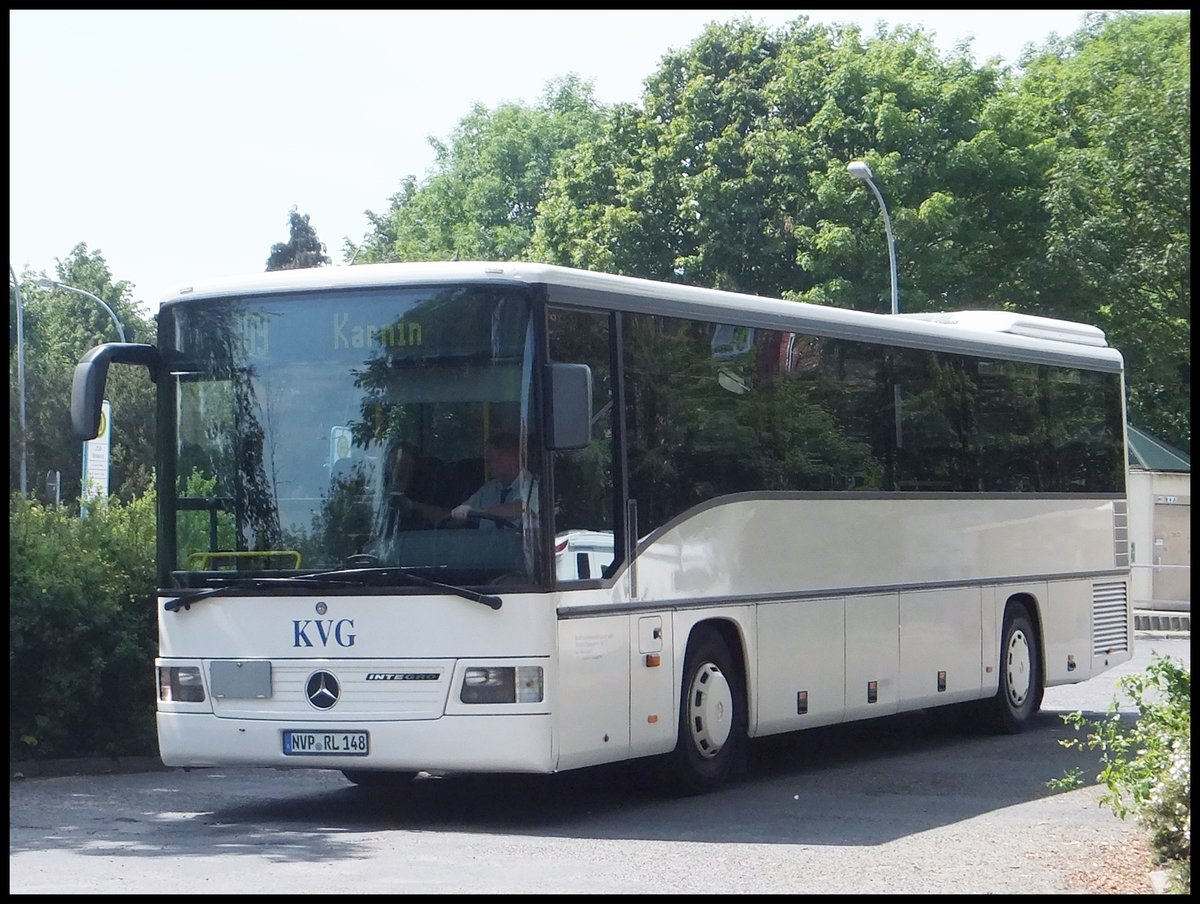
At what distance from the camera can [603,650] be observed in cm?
1147

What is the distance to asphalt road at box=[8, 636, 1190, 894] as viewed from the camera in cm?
904

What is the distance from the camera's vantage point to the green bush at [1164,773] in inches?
327

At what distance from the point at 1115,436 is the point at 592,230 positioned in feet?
100

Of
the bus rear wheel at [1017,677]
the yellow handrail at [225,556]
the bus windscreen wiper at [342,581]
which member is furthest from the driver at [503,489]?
the bus rear wheel at [1017,677]

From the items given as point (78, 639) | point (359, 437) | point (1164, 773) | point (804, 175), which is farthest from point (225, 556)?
point (804, 175)

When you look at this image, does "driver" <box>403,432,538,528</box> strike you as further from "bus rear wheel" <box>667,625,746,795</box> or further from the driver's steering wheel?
"bus rear wheel" <box>667,625,746,795</box>

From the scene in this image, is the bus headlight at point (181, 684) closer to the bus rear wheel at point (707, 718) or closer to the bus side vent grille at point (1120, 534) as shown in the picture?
the bus rear wheel at point (707, 718)

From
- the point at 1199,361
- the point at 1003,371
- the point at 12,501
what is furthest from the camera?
the point at 1003,371

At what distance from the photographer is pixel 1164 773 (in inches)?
337

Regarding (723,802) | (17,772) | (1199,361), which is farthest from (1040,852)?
(17,772)

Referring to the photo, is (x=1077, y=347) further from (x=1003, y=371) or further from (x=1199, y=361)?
(x=1199, y=361)

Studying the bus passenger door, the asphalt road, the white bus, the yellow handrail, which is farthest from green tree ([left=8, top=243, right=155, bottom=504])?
the bus passenger door

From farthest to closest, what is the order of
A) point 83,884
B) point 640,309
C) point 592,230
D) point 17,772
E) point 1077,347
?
point 592,230 → point 1077,347 → point 17,772 → point 640,309 → point 83,884

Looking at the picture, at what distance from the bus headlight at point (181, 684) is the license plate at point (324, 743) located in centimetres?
70
